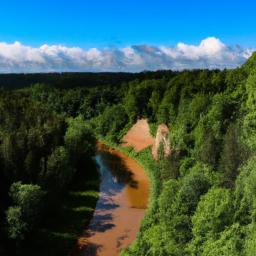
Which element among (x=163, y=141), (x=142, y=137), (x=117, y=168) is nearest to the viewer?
(x=163, y=141)

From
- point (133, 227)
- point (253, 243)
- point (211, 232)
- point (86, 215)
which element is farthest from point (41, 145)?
point (253, 243)

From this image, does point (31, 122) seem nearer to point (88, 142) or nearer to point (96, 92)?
point (88, 142)

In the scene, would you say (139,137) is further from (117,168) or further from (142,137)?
(117,168)

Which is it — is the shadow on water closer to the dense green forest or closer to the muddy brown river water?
the muddy brown river water

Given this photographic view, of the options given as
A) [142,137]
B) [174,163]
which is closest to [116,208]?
[174,163]

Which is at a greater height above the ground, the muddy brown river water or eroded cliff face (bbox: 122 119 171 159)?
eroded cliff face (bbox: 122 119 171 159)

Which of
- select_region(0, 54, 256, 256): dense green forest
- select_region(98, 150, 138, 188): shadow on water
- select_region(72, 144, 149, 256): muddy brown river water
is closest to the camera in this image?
select_region(0, 54, 256, 256): dense green forest

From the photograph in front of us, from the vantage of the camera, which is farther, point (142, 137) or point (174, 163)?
point (142, 137)

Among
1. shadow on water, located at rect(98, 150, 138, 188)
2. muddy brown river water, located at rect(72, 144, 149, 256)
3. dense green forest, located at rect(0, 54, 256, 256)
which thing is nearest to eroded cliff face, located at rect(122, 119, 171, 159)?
dense green forest, located at rect(0, 54, 256, 256)

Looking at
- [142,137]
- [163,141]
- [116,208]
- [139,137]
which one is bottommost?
[116,208]
